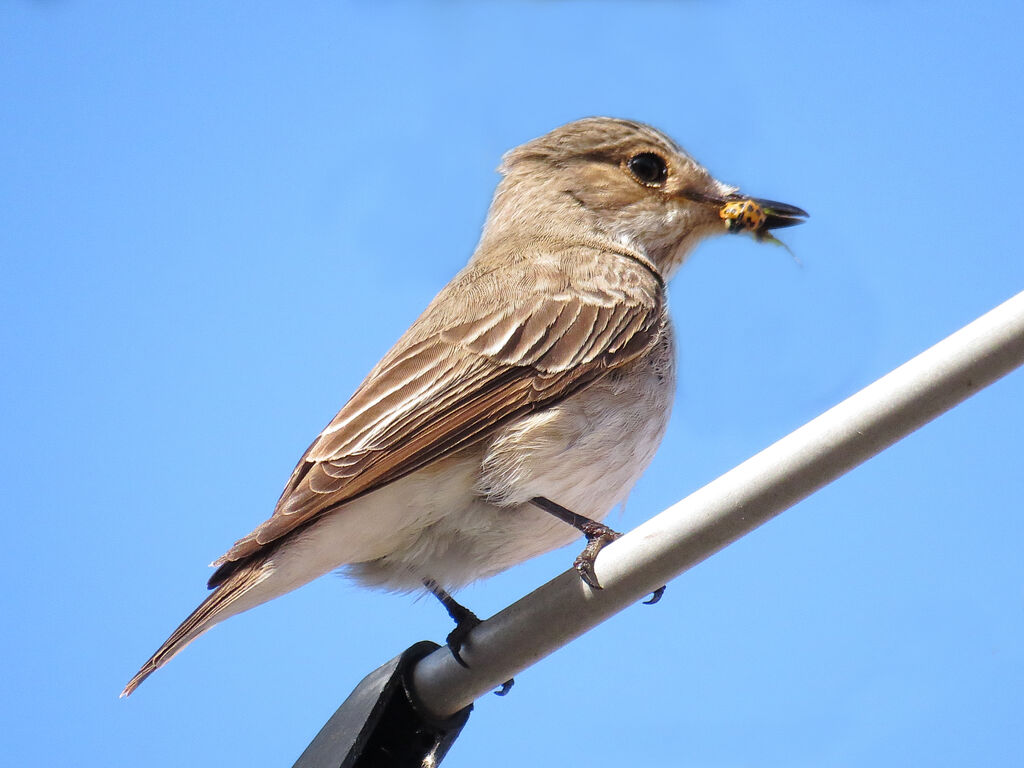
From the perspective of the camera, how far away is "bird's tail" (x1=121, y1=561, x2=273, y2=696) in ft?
13.3

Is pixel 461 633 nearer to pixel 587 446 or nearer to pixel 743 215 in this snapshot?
pixel 587 446

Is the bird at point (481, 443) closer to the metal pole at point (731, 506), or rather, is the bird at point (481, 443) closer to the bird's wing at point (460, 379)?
the bird's wing at point (460, 379)

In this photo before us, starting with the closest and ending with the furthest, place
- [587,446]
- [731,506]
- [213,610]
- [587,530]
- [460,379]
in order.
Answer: [731,506]
[213,610]
[587,530]
[587,446]
[460,379]

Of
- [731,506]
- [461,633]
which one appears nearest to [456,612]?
[461,633]

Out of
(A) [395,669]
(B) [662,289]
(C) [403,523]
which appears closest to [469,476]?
(C) [403,523]

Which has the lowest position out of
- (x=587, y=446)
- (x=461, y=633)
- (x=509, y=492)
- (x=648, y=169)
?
(x=461, y=633)

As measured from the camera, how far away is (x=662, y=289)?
226 inches

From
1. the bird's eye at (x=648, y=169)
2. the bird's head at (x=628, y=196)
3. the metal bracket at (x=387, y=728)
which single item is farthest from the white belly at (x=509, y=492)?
the bird's eye at (x=648, y=169)

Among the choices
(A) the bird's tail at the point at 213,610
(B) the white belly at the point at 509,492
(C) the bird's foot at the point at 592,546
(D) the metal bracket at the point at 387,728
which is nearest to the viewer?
(C) the bird's foot at the point at 592,546

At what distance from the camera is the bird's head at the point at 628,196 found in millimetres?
6094

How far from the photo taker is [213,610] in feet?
13.5

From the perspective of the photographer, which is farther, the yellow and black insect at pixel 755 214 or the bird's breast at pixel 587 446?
the yellow and black insect at pixel 755 214

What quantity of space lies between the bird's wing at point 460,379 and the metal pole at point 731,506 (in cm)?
74

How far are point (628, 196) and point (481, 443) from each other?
2.15 m
